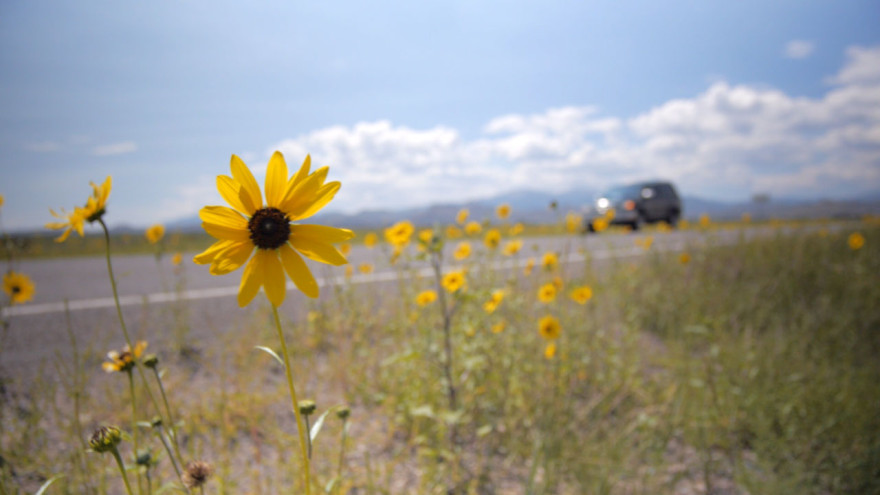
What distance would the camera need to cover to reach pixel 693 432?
2.00 metres

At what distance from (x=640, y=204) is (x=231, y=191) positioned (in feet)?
44.4

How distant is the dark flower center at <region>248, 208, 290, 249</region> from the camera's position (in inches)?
29.8

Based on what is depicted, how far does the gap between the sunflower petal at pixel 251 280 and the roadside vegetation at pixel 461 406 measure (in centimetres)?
27

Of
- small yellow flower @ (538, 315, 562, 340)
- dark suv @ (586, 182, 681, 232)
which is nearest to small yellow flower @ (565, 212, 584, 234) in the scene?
small yellow flower @ (538, 315, 562, 340)

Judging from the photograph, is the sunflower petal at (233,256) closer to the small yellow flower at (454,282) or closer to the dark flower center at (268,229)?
the dark flower center at (268,229)

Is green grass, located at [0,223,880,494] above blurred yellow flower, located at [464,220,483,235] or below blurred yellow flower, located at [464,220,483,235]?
below

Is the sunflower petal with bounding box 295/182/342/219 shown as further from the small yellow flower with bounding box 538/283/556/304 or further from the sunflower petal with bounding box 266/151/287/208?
the small yellow flower with bounding box 538/283/556/304

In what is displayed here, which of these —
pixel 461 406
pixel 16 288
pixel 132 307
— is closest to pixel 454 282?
pixel 461 406

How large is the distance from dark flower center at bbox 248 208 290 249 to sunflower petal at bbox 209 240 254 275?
0.7 inches

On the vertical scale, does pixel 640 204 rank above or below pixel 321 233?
above

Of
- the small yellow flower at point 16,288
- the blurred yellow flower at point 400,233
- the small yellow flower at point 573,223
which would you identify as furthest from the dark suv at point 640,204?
the small yellow flower at point 16,288

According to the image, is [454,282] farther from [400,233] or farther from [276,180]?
[276,180]

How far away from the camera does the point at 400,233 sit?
7.17 feet

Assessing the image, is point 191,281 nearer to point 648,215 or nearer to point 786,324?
point 786,324
